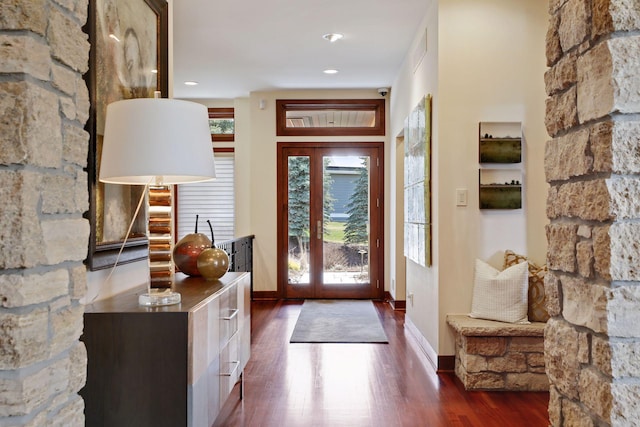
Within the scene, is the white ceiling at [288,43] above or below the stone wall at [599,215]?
above

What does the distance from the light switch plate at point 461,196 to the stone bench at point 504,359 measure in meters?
0.89

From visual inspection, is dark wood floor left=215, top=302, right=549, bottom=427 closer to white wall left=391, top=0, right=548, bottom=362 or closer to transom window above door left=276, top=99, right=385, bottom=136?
white wall left=391, top=0, right=548, bottom=362

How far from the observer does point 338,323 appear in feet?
16.8

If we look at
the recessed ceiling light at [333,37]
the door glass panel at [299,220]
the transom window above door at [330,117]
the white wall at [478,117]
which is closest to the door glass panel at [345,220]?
the door glass panel at [299,220]

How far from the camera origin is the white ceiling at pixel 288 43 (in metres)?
3.83

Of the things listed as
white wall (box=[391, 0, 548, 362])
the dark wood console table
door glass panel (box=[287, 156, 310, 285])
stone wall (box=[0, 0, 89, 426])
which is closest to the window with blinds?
door glass panel (box=[287, 156, 310, 285])

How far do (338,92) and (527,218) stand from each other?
3.70 metres

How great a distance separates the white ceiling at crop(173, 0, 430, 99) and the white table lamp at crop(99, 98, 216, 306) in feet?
7.57

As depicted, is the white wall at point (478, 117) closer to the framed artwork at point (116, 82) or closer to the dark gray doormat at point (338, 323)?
the dark gray doormat at point (338, 323)

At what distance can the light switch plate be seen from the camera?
3.50 meters

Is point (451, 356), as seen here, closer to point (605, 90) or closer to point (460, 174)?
point (460, 174)

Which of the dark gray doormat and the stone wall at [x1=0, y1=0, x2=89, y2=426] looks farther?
the dark gray doormat

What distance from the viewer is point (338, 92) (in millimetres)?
6516

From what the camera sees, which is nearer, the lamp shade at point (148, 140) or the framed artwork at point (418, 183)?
the lamp shade at point (148, 140)
